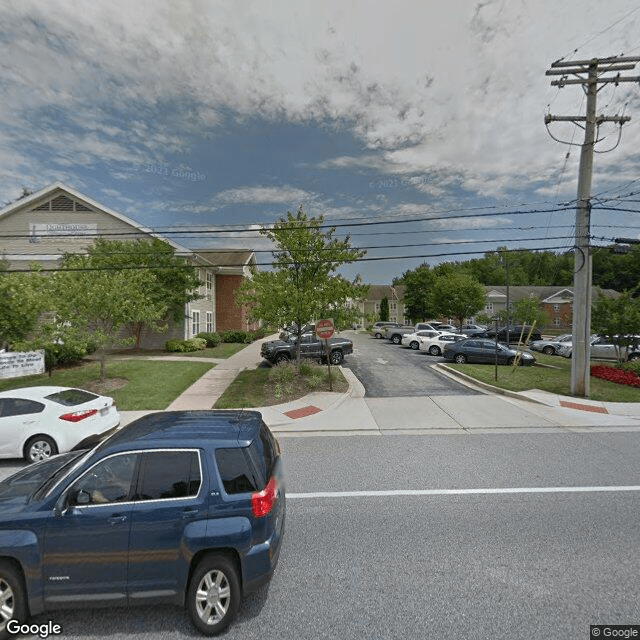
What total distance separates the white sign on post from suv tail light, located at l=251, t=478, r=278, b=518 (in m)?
14.4

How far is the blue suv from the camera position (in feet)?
9.72

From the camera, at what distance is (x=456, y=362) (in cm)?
1988

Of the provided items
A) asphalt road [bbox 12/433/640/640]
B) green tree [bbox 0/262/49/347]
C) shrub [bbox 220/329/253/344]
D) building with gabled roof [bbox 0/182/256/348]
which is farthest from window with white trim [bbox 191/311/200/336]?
asphalt road [bbox 12/433/640/640]

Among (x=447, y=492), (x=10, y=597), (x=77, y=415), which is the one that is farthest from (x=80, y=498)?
(x=77, y=415)

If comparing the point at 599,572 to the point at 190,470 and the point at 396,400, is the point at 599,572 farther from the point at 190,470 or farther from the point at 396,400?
the point at 396,400

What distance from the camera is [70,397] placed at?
7.54m

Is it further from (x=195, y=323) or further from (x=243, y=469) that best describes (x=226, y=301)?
(x=243, y=469)

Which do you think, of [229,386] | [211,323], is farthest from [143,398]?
[211,323]

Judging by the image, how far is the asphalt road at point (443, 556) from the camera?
302 centimetres

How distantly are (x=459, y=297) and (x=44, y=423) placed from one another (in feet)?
136

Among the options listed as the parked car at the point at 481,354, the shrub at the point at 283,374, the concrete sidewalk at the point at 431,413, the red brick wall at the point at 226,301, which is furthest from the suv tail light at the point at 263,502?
the red brick wall at the point at 226,301

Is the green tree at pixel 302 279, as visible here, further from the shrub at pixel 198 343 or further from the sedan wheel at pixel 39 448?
the shrub at pixel 198 343

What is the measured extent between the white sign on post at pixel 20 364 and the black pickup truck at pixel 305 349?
8980 millimetres

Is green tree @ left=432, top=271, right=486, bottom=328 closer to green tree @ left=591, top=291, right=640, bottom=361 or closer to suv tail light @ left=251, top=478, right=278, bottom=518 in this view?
green tree @ left=591, top=291, right=640, bottom=361
